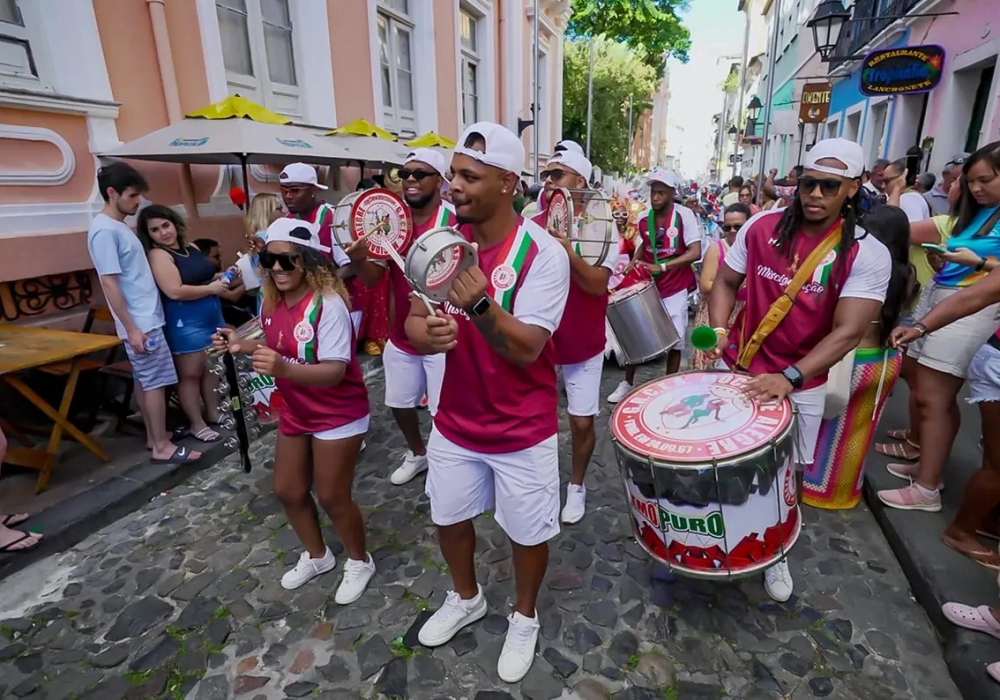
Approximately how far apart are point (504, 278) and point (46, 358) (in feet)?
9.87

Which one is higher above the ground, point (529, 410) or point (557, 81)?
point (557, 81)

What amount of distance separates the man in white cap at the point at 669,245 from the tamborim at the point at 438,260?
3436 mm

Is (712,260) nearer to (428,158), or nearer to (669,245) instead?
(669,245)

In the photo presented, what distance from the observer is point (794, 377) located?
7.73 feet

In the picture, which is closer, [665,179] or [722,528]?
[722,528]

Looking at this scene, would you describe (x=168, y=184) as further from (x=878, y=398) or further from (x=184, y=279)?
(x=878, y=398)

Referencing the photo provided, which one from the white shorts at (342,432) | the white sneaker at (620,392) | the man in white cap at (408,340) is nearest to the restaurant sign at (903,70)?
the white sneaker at (620,392)

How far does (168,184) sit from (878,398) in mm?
6353

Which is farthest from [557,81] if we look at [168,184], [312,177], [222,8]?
[312,177]

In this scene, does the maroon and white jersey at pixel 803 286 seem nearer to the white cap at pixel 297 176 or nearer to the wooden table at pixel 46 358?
the white cap at pixel 297 176

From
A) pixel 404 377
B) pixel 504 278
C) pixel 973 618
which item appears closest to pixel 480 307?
pixel 504 278

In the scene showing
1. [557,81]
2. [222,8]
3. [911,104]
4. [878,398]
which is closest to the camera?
[878,398]

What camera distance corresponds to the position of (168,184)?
5805mm

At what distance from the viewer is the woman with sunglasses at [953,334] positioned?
2748 millimetres
